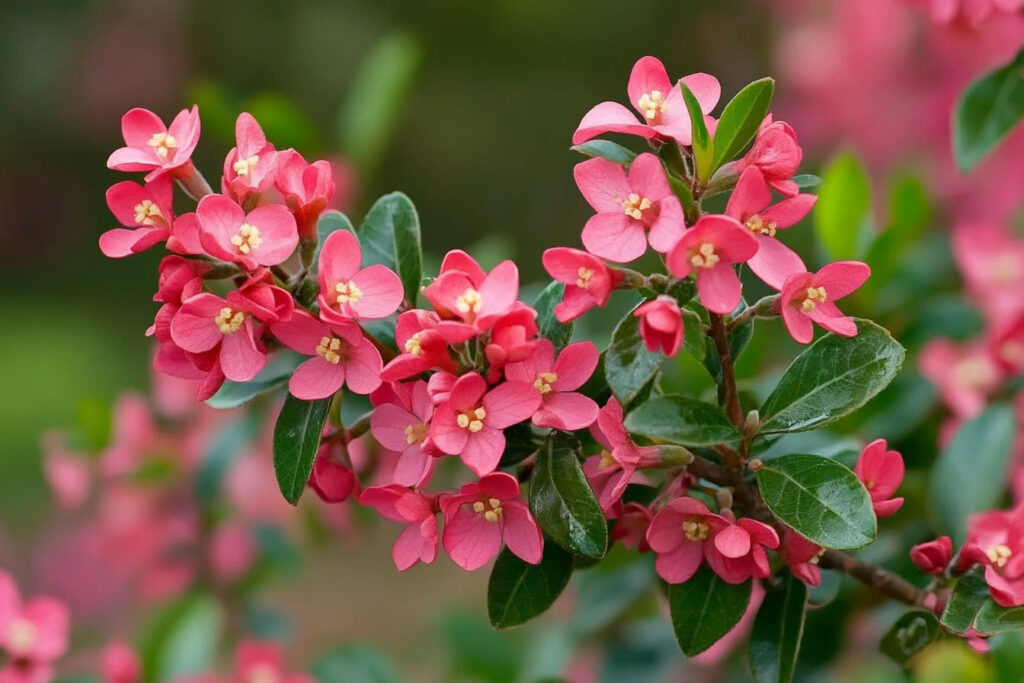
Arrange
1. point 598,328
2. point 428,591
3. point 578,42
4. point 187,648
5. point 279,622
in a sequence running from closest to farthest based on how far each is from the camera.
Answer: point 187,648
point 598,328
point 279,622
point 428,591
point 578,42

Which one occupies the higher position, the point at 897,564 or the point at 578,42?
the point at 897,564

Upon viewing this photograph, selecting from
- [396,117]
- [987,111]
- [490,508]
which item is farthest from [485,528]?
[396,117]

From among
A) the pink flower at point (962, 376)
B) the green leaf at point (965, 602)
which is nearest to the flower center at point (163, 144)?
the green leaf at point (965, 602)

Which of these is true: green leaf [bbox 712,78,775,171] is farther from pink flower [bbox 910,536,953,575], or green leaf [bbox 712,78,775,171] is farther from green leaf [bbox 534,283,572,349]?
pink flower [bbox 910,536,953,575]

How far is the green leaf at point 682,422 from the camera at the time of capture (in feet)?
1.97

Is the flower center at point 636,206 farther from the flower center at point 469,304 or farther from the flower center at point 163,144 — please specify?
the flower center at point 163,144

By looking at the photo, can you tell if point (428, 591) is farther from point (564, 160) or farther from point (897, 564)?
point (897, 564)

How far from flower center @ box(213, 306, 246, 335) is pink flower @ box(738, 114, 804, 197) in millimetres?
303

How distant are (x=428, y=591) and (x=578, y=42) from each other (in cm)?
185

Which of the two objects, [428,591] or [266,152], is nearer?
[266,152]

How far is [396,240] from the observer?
0.78 meters

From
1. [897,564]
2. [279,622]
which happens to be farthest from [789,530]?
[279,622]

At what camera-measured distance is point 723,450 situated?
679 mm

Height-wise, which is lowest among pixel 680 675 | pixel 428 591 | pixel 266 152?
pixel 428 591
